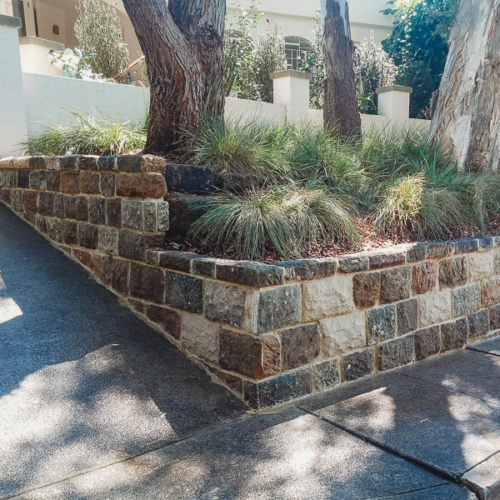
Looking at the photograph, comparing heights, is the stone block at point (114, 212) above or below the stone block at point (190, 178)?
below

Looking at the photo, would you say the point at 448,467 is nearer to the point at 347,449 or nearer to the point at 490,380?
the point at 347,449

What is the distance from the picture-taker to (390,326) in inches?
175

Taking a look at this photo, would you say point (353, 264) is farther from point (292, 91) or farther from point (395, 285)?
point (292, 91)

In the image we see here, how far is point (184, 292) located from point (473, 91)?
4.75 m

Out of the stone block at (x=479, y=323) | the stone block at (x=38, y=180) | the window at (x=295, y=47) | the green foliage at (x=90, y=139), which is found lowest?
the stone block at (x=479, y=323)

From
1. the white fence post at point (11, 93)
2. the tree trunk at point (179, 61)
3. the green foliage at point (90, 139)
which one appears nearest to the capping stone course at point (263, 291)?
the green foliage at point (90, 139)

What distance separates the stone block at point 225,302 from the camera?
364 cm

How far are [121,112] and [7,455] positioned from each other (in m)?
5.63

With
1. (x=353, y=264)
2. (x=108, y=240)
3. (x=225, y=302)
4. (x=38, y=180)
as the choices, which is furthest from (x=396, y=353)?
(x=38, y=180)

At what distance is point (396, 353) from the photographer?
452 centimetres

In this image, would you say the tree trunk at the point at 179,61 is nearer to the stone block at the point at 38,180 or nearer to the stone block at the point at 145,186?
the stone block at the point at 38,180

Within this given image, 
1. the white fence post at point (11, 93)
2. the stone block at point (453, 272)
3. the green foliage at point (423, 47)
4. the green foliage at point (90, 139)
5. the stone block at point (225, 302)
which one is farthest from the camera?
the green foliage at point (423, 47)

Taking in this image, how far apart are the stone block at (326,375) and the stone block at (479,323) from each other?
185cm

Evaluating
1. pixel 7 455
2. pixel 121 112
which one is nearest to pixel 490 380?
pixel 7 455
